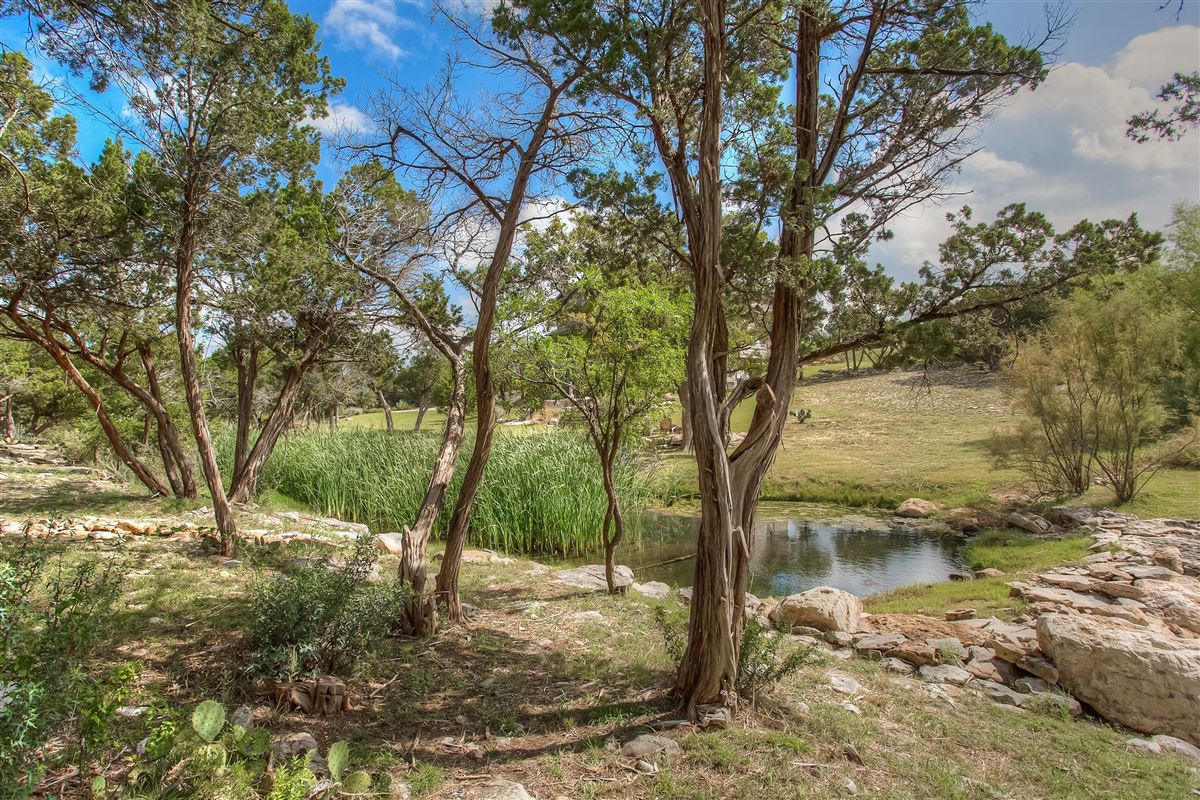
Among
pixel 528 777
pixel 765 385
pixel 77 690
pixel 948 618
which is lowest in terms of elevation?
pixel 948 618

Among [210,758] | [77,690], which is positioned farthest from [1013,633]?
[77,690]

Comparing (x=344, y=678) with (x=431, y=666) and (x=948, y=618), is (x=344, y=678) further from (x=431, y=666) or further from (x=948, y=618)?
(x=948, y=618)

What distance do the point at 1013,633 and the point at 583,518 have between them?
614 centimetres

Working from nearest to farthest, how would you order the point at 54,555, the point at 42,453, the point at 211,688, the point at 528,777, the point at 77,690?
1. the point at 77,690
2. the point at 528,777
3. the point at 211,688
4. the point at 54,555
5. the point at 42,453

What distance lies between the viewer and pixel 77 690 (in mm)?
2332

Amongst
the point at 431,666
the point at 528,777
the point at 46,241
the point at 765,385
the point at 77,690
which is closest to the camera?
the point at 77,690

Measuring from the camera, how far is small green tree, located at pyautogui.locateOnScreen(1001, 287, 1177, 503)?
40.4 ft

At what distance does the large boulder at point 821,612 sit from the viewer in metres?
6.14

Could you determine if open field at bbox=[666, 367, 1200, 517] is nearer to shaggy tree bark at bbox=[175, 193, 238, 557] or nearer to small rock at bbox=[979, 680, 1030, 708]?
small rock at bbox=[979, 680, 1030, 708]

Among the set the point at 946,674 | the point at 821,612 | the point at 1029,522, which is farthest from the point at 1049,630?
the point at 1029,522

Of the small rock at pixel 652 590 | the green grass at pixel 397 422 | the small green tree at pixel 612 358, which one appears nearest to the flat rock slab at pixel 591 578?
the small rock at pixel 652 590

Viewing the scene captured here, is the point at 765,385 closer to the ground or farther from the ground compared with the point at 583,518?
farther from the ground

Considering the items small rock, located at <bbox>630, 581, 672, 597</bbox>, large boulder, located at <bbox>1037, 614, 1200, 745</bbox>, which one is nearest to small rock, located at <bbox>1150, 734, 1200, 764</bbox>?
large boulder, located at <bbox>1037, 614, 1200, 745</bbox>

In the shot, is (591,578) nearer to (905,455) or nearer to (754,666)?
(754,666)
